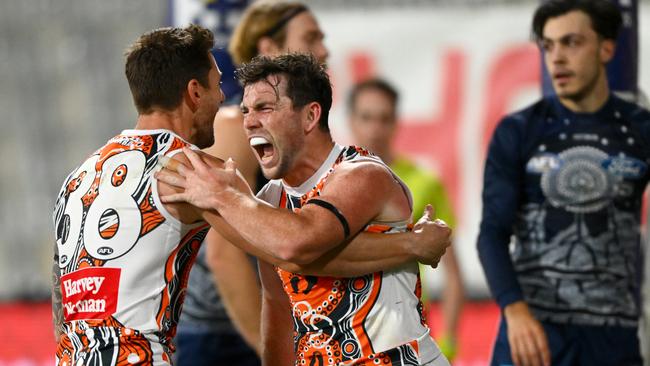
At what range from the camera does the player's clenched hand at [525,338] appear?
4.29m

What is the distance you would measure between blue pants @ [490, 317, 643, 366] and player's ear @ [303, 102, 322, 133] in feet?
4.91

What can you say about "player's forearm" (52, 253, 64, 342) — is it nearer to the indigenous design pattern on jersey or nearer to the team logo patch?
the team logo patch

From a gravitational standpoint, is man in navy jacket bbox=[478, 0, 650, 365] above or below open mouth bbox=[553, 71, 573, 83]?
below

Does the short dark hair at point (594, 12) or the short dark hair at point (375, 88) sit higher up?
the short dark hair at point (594, 12)

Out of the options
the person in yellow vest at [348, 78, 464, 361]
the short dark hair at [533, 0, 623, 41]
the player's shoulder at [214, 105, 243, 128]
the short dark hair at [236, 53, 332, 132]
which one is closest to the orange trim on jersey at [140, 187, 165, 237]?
the short dark hair at [236, 53, 332, 132]

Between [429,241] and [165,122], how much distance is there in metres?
0.89

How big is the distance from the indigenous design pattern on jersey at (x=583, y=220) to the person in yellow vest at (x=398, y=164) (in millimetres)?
1410

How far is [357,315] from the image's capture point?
3402mm

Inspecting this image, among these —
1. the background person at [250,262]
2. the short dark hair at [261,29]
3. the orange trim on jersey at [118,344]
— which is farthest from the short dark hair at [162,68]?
the short dark hair at [261,29]

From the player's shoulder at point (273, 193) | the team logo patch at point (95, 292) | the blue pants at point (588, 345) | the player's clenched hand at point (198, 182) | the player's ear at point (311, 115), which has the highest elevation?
the player's ear at point (311, 115)

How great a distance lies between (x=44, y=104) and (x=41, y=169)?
2.26 feet

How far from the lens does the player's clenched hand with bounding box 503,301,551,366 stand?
14.1 feet

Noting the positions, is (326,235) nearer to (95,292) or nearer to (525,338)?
(95,292)

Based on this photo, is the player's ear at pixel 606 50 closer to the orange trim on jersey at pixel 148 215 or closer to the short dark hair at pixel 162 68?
the short dark hair at pixel 162 68
